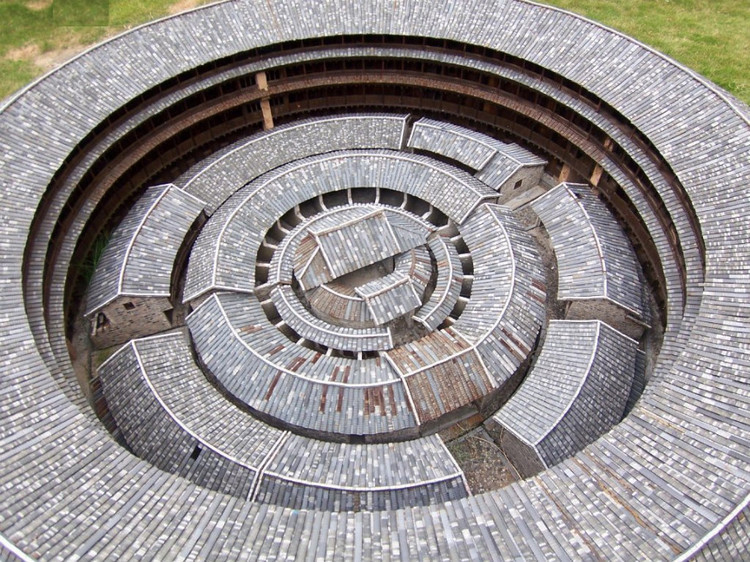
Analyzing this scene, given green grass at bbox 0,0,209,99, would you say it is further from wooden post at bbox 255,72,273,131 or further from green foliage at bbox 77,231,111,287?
green foliage at bbox 77,231,111,287

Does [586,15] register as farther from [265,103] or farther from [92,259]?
[92,259]

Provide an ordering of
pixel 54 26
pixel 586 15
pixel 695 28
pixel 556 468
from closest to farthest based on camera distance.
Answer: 1. pixel 556 468
2. pixel 695 28
3. pixel 586 15
4. pixel 54 26

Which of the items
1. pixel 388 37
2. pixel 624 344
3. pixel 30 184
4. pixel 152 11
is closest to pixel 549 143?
pixel 388 37

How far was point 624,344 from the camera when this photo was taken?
1539 inches

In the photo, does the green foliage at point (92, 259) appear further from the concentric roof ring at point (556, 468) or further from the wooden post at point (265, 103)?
the wooden post at point (265, 103)

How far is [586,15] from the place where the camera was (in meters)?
70.3

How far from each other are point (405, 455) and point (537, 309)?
1498 cm

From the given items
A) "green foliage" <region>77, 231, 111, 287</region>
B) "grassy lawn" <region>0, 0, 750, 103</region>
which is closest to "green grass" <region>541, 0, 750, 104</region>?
"grassy lawn" <region>0, 0, 750, 103</region>

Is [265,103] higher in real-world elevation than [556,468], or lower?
higher

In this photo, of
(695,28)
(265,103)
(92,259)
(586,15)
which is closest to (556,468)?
(92,259)

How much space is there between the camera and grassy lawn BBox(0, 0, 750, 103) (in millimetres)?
64375

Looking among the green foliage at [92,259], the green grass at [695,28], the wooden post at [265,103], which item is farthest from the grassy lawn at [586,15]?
the green foliage at [92,259]

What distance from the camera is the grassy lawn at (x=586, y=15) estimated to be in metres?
64.4

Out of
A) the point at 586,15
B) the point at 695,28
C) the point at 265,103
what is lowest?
the point at 695,28
